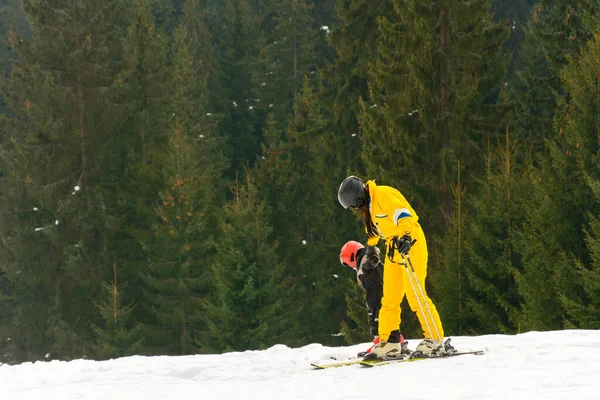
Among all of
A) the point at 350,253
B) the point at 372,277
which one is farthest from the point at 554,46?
the point at 372,277

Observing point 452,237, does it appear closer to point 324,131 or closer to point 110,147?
point 324,131

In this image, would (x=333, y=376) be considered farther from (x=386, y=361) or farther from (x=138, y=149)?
(x=138, y=149)

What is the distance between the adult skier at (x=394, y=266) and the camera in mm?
7973

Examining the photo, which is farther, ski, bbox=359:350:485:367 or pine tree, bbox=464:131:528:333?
pine tree, bbox=464:131:528:333

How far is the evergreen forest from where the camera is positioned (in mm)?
15688

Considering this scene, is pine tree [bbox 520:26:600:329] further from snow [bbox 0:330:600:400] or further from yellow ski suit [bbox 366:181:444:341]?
yellow ski suit [bbox 366:181:444:341]

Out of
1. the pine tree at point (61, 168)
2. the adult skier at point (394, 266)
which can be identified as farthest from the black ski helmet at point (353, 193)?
the pine tree at point (61, 168)

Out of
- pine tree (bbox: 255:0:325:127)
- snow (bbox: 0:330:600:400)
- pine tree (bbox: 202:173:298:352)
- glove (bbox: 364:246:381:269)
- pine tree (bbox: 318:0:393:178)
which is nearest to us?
snow (bbox: 0:330:600:400)

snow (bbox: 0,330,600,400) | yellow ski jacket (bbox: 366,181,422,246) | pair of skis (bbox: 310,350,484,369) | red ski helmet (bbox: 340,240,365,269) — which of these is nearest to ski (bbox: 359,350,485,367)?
pair of skis (bbox: 310,350,484,369)

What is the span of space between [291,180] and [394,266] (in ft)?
98.7

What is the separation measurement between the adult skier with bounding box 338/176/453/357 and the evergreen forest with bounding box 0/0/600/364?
5024 mm

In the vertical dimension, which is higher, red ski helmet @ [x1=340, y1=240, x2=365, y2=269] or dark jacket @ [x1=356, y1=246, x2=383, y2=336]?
red ski helmet @ [x1=340, y1=240, x2=365, y2=269]

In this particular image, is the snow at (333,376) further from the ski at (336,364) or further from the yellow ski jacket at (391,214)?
the yellow ski jacket at (391,214)

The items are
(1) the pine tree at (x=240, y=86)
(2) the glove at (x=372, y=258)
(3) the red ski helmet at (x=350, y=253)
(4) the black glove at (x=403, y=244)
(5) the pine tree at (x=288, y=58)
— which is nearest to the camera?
(4) the black glove at (x=403, y=244)
